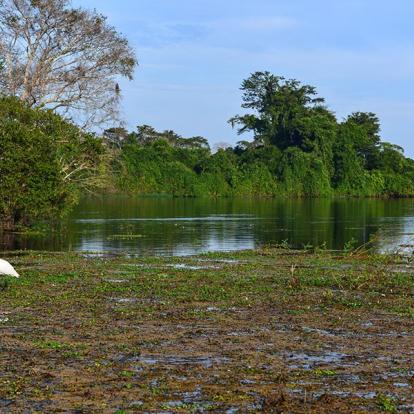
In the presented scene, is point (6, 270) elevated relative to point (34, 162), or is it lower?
lower

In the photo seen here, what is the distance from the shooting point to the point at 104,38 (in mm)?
41688

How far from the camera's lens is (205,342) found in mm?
10727

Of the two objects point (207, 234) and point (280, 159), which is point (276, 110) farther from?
→ point (207, 234)

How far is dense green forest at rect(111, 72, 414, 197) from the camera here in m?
100

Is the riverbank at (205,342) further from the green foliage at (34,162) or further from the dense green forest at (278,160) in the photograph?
the dense green forest at (278,160)

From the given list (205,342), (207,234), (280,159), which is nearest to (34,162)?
(207,234)

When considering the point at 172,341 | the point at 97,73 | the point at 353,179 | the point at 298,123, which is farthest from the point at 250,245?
the point at 353,179

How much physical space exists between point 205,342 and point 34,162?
2670 cm

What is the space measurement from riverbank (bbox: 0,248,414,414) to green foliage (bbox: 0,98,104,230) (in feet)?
56.1

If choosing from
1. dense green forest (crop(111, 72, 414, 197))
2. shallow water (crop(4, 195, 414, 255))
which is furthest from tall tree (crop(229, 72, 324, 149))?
shallow water (crop(4, 195, 414, 255))

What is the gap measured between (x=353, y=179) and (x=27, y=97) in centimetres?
7321

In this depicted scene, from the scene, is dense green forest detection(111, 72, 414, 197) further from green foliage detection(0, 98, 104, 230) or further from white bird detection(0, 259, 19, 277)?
white bird detection(0, 259, 19, 277)

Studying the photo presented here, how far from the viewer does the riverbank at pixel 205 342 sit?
7.91m

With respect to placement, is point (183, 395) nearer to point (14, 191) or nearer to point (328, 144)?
point (14, 191)
